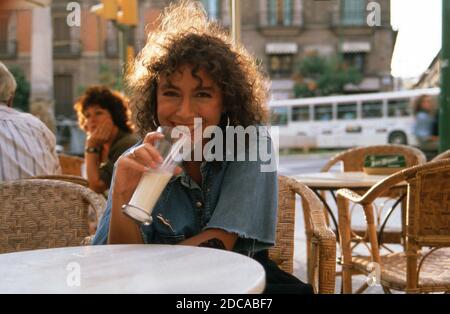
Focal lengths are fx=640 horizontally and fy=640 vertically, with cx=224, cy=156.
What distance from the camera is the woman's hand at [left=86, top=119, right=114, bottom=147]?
3.56 metres

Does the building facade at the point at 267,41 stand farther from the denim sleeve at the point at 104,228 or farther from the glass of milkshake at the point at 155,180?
the glass of milkshake at the point at 155,180

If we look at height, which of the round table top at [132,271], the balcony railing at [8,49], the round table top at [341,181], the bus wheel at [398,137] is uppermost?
the balcony railing at [8,49]

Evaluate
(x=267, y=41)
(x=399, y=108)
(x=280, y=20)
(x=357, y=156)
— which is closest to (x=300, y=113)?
(x=399, y=108)

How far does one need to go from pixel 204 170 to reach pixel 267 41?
3033 cm

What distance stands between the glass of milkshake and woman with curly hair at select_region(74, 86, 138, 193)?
7.33 ft

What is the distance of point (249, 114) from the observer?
160 cm

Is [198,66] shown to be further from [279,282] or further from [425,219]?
[425,219]

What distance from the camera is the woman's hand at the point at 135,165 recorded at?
1.23m

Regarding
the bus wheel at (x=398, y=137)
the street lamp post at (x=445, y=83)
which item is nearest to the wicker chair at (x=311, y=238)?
the street lamp post at (x=445, y=83)

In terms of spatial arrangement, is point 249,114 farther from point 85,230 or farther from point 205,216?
point 85,230

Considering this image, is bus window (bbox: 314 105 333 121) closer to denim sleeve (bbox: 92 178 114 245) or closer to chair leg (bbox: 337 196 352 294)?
chair leg (bbox: 337 196 352 294)
